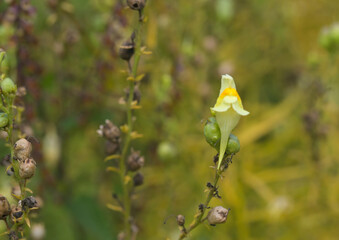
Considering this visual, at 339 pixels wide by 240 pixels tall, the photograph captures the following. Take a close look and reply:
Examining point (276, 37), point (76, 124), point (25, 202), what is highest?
point (276, 37)

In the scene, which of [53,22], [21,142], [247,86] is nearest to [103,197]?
[53,22]

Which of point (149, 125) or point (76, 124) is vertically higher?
point (149, 125)

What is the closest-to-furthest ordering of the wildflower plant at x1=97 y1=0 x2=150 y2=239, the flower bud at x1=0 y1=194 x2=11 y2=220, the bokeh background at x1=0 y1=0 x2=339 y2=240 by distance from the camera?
the flower bud at x1=0 y1=194 x2=11 y2=220 → the wildflower plant at x1=97 y1=0 x2=150 y2=239 → the bokeh background at x1=0 y1=0 x2=339 y2=240

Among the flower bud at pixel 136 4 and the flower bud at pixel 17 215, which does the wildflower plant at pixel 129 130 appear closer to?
the flower bud at pixel 136 4

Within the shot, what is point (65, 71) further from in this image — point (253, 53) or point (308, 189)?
point (253, 53)

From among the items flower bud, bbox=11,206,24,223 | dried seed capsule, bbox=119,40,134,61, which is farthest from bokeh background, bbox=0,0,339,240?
dried seed capsule, bbox=119,40,134,61

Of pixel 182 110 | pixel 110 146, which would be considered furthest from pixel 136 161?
pixel 182 110

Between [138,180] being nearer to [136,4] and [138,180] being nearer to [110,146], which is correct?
[110,146]

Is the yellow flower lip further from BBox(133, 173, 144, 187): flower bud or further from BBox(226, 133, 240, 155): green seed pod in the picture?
BBox(133, 173, 144, 187): flower bud

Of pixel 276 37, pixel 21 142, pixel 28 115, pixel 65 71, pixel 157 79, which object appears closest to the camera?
pixel 21 142
